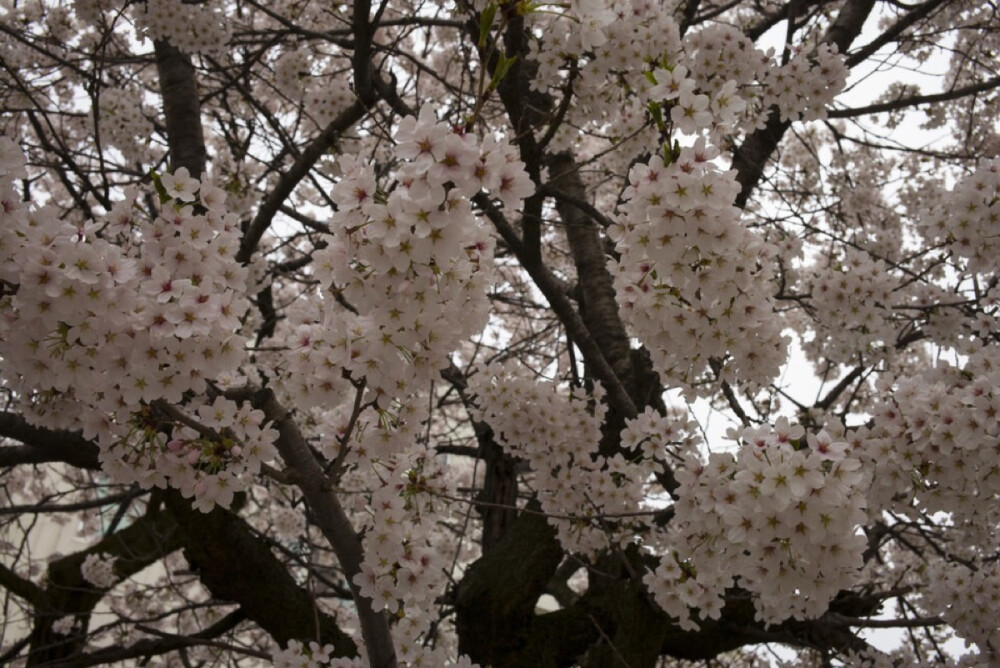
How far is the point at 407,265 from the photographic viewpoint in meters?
1.50

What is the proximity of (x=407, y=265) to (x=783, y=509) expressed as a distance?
105 cm

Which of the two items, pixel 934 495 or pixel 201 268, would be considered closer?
pixel 201 268

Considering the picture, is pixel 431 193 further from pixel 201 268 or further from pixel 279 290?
pixel 279 290

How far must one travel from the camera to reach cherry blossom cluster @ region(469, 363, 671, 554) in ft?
10.2

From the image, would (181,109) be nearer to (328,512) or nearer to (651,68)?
(651,68)

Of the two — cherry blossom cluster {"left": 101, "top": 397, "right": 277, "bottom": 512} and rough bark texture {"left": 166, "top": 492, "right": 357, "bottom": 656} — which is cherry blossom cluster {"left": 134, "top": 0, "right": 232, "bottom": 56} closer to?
rough bark texture {"left": 166, "top": 492, "right": 357, "bottom": 656}

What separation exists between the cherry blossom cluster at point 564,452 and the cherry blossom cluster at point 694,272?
0.83 metres

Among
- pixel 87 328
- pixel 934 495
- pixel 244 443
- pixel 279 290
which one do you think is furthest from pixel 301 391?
pixel 279 290

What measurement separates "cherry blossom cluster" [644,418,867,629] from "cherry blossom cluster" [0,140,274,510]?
4.05 feet

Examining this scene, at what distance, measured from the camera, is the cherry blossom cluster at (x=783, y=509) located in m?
1.77

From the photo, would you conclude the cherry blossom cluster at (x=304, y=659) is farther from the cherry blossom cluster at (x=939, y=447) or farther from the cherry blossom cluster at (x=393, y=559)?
the cherry blossom cluster at (x=939, y=447)

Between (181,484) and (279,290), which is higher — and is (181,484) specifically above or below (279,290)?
below

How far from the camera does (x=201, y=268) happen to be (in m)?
1.76

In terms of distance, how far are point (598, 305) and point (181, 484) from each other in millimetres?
2835
